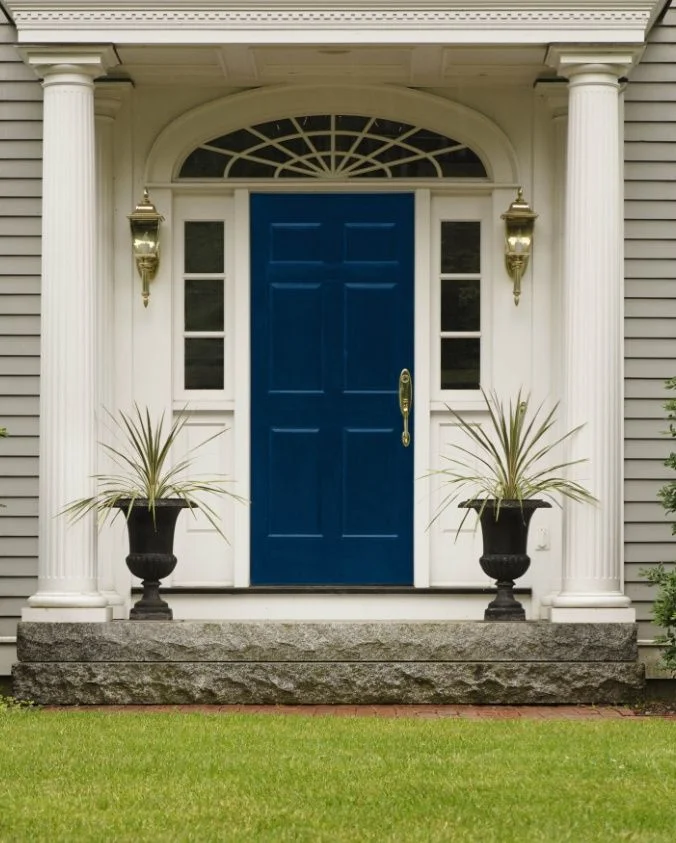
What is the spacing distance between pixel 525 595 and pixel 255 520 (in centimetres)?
157

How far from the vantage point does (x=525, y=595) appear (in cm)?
916

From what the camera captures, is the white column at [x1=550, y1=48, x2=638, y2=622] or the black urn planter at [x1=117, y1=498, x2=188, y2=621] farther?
the black urn planter at [x1=117, y1=498, x2=188, y2=621]

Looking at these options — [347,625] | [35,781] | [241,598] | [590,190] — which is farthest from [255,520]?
[35,781]

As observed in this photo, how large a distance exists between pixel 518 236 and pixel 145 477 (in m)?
2.50

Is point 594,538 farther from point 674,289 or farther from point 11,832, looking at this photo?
point 11,832

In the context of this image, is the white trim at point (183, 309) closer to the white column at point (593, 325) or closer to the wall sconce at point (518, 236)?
the wall sconce at point (518, 236)

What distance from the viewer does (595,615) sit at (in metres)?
8.15

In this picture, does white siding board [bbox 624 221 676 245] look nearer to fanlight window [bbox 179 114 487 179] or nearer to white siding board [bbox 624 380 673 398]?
white siding board [bbox 624 380 673 398]

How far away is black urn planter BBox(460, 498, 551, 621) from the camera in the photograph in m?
8.34

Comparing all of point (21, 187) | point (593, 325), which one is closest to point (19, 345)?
point (21, 187)

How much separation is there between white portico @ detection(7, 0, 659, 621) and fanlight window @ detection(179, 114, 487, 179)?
0.06 metres

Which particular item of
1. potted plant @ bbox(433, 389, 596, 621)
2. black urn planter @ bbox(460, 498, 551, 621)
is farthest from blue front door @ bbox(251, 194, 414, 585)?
black urn planter @ bbox(460, 498, 551, 621)

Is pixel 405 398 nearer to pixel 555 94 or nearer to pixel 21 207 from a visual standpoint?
pixel 555 94

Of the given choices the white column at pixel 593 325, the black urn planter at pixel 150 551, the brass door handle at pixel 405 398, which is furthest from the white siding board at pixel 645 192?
the black urn planter at pixel 150 551
